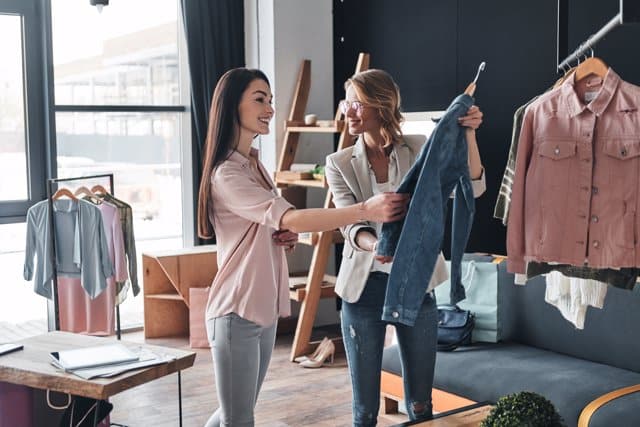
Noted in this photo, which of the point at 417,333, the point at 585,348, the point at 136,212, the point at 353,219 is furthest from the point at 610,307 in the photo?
the point at 136,212

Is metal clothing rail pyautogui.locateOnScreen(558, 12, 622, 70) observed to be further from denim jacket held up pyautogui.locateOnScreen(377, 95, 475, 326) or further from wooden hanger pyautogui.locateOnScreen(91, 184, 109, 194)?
wooden hanger pyautogui.locateOnScreen(91, 184, 109, 194)

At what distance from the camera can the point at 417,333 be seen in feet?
8.86

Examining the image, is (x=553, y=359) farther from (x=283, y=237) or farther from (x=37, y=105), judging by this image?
(x=37, y=105)

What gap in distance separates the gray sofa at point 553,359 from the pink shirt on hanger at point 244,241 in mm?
1319

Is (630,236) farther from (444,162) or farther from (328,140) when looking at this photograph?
(328,140)

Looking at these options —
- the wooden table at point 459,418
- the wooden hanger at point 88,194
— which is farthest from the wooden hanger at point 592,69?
the wooden hanger at point 88,194

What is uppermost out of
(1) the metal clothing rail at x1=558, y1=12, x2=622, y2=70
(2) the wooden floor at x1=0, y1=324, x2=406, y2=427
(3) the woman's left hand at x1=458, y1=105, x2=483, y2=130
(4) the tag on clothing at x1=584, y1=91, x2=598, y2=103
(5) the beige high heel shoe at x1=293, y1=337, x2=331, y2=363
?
(1) the metal clothing rail at x1=558, y1=12, x2=622, y2=70

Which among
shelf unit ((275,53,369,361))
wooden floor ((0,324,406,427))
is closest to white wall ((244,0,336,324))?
shelf unit ((275,53,369,361))

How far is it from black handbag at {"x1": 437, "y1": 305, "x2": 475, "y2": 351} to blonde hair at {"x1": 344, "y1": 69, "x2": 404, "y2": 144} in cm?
149

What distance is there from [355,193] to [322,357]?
2.56 m

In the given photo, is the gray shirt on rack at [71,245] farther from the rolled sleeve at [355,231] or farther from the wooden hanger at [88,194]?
the rolled sleeve at [355,231]

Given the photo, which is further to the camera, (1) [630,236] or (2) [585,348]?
(2) [585,348]

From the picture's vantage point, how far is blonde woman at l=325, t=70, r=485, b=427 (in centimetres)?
271

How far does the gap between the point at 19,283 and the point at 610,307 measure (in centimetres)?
380
